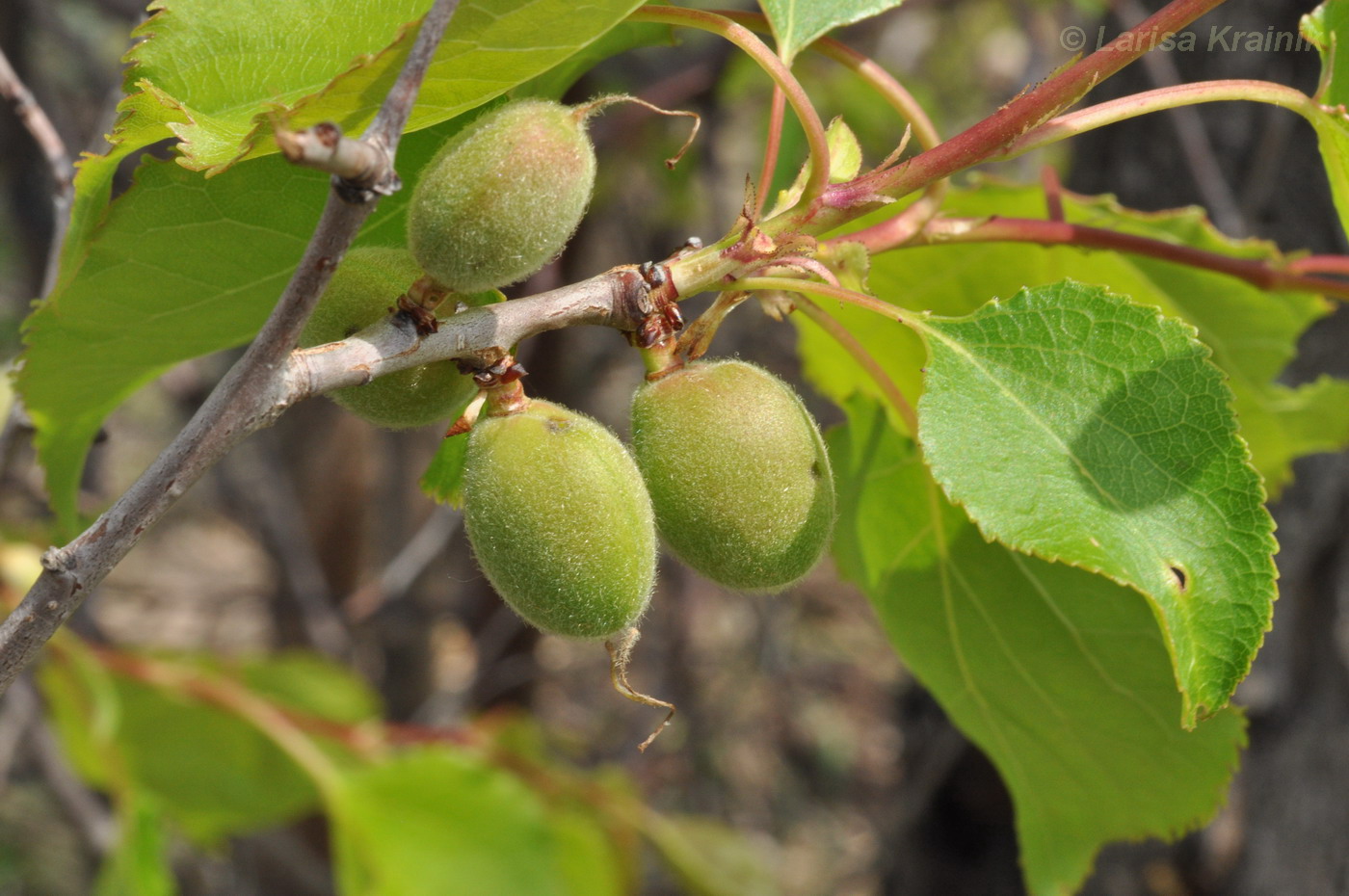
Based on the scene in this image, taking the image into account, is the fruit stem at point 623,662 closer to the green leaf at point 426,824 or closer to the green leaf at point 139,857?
the green leaf at point 139,857

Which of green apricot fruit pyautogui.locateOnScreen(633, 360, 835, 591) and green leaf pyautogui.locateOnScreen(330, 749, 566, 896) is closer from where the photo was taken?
green apricot fruit pyautogui.locateOnScreen(633, 360, 835, 591)

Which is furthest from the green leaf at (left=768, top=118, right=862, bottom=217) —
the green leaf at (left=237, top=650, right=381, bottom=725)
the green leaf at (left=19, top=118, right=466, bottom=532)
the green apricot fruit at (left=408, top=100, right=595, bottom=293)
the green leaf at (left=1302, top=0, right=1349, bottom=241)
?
the green leaf at (left=237, top=650, right=381, bottom=725)

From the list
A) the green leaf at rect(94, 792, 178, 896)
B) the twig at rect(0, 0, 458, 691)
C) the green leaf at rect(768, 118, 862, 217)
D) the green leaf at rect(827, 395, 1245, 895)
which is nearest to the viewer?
the twig at rect(0, 0, 458, 691)

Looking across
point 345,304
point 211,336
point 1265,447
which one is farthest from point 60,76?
point 1265,447

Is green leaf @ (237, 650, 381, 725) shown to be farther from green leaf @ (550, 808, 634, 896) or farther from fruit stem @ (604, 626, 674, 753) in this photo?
fruit stem @ (604, 626, 674, 753)

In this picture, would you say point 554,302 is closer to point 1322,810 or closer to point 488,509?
point 488,509
